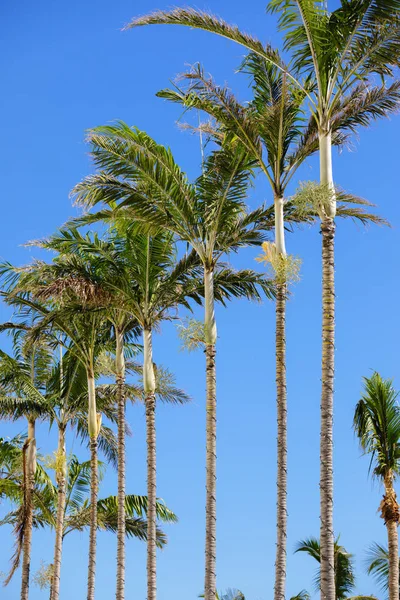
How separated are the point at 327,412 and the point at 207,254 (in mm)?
5820

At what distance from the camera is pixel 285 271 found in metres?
17.8

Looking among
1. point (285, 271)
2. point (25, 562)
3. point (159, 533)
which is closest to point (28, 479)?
point (25, 562)

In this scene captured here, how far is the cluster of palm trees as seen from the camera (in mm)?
16328

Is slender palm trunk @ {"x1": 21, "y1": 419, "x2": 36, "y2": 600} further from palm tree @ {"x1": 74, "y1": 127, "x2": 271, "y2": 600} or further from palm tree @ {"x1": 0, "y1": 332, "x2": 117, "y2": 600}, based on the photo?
palm tree @ {"x1": 74, "y1": 127, "x2": 271, "y2": 600}

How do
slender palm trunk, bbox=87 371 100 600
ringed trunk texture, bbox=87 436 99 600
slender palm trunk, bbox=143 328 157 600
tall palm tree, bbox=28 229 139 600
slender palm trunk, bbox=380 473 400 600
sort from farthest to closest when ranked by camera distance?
ringed trunk texture, bbox=87 436 99 600 → slender palm trunk, bbox=87 371 100 600 → tall palm tree, bbox=28 229 139 600 → slender palm trunk, bbox=143 328 157 600 → slender palm trunk, bbox=380 473 400 600

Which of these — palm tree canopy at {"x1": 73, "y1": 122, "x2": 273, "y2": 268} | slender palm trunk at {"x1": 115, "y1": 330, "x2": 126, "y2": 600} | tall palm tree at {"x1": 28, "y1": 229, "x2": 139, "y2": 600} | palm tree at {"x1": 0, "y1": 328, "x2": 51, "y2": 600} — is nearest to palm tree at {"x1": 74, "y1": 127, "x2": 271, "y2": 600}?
palm tree canopy at {"x1": 73, "y1": 122, "x2": 273, "y2": 268}

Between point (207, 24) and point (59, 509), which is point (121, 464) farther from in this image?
point (207, 24)

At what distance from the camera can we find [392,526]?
64.9 feet

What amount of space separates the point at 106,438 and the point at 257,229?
1089cm

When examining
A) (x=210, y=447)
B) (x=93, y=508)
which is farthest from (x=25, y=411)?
(x=210, y=447)

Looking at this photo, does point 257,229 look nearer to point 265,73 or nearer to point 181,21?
point 265,73

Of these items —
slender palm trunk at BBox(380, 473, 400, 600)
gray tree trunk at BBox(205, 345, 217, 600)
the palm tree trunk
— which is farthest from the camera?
the palm tree trunk

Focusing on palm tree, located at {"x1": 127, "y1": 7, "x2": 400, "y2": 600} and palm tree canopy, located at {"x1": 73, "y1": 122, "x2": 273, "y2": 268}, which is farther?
palm tree canopy, located at {"x1": 73, "y1": 122, "x2": 273, "y2": 268}

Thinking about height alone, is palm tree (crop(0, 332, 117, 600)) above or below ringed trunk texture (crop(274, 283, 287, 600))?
above
